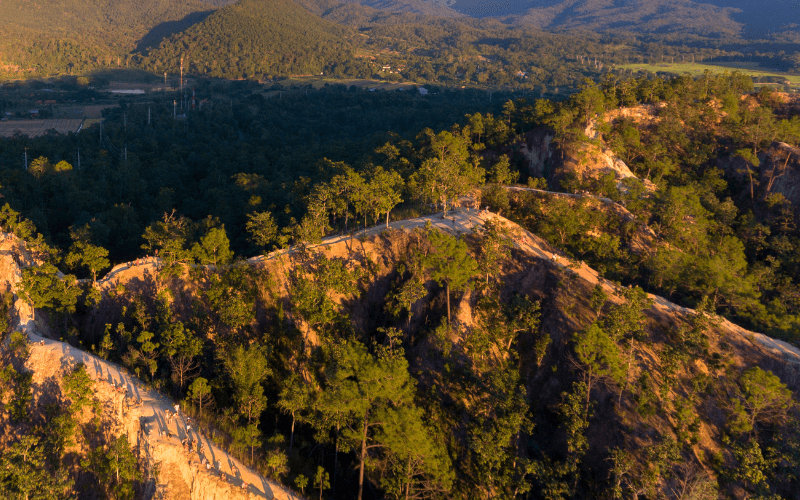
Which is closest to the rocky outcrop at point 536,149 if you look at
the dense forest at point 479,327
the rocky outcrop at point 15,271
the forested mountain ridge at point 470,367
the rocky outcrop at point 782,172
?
the dense forest at point 479,327

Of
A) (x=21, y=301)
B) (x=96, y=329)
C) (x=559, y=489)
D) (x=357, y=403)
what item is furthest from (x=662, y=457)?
(x=21, y=301)

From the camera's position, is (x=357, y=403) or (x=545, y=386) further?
(x=545, y=386)

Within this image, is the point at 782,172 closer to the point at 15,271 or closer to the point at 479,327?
the point at 479,327

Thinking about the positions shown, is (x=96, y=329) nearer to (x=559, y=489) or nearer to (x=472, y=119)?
(x=559, y=489)

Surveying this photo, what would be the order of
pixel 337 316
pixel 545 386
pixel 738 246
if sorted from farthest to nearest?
pixel 738 246, pixel 337 316, pixel 545 386

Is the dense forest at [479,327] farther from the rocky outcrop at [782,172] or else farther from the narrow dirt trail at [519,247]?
the narrow dirt trail at [519,247]

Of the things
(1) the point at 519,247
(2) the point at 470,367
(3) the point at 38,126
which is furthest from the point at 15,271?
(3) the point at 38,126
